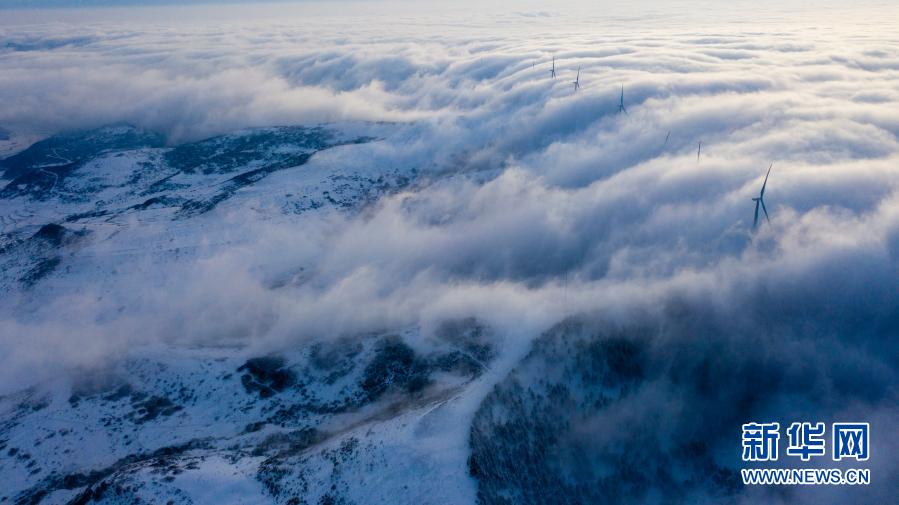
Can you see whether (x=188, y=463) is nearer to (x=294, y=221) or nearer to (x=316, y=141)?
(x=294, y=221)

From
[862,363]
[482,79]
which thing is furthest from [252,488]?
[482,79]

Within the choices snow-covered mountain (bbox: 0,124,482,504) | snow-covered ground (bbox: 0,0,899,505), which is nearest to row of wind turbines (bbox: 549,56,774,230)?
snow-covered ground (bbox: 0,0,899,505)

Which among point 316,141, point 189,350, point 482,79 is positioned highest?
point 482,79

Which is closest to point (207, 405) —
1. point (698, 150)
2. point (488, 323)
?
point (488, 323)

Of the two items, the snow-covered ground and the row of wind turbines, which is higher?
the row of wind turbines

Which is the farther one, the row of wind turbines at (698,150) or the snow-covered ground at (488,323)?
the row of wind turbines at (698,150)

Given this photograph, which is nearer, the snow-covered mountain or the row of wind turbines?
the snow-covered mountain

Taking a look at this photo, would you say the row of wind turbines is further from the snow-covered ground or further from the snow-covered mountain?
the snow-covered mountain

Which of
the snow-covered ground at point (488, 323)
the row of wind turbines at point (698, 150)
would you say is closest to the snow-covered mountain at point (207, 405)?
the snow-covered ground at point (488, 323)

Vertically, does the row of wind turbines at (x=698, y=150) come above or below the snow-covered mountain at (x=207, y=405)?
above

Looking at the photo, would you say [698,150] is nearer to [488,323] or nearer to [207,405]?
[488,323]

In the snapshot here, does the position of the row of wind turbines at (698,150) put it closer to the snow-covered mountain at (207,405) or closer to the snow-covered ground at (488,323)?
the snow-covered ground at (488,323)
